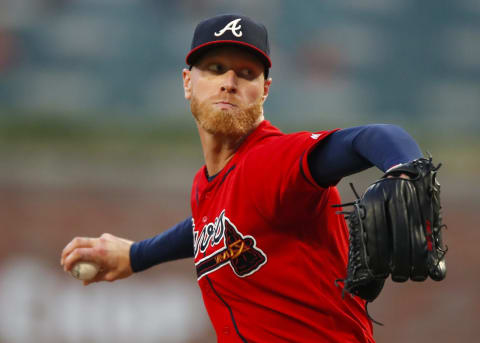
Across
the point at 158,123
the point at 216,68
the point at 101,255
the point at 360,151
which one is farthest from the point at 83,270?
the point at 158,123

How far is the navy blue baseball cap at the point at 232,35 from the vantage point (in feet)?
6.04

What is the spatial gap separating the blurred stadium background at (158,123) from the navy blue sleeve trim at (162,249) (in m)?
3.06

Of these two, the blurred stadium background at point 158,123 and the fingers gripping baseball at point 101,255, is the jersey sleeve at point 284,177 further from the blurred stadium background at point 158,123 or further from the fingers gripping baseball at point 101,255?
the blurred stadium background at point 158,123

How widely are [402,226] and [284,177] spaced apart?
347 millimetres

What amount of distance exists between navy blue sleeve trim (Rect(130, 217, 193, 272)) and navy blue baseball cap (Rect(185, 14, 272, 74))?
0.73 metres

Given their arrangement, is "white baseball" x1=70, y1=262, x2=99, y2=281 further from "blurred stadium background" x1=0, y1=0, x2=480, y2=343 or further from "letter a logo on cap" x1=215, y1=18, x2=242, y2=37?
"blurred stadium background" x1=0, y1=0, x2=480, y2=343

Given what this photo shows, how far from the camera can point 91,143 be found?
6.53 metres

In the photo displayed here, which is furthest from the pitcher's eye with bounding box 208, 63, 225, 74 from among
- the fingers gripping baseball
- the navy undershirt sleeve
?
the fingers gripping baseball

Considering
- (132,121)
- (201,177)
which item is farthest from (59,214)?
(201,177)

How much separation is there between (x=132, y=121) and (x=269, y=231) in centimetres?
543

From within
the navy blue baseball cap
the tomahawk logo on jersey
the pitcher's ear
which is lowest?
the tomahawk logo on jersey

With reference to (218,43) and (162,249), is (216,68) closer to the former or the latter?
(218,43)

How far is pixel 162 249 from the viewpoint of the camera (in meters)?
2.42

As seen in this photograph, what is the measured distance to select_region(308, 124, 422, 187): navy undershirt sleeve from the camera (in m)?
1.29
